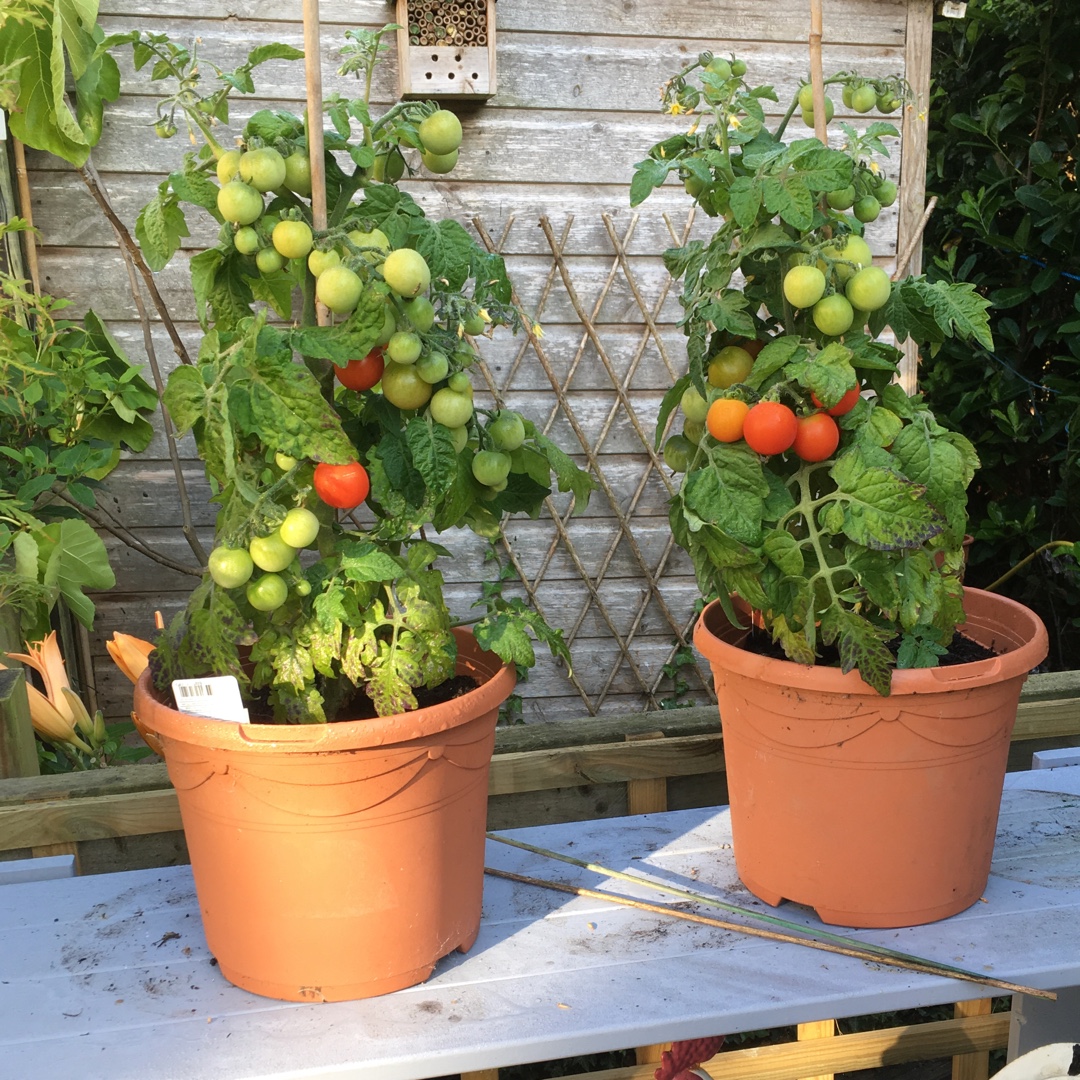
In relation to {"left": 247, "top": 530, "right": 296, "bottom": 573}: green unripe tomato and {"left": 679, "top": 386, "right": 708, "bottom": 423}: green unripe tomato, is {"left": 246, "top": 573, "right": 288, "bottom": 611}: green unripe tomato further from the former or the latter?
{"left": 679, "top": 386, "right": 708, "bottom": 423}: green unripe tomato

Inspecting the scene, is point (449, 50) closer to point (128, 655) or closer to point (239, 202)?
point (128, 655)

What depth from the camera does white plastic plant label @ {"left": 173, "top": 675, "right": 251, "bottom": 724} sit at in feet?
3.01

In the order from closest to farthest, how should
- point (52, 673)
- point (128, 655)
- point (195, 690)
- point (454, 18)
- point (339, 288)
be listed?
point (339, 288)
point (195, 690)
point (128, 655)
point (52, 673)
point (454, 18)

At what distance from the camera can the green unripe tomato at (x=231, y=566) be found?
866mm

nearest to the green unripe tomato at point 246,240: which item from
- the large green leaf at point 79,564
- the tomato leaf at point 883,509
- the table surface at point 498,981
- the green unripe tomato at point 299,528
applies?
the green unripe tomato at point 299,528

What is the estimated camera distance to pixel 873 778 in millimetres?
1002

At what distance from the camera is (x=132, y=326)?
244 centimetres

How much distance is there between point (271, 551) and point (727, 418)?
1.38 feet

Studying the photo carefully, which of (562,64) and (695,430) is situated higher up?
(562,64)

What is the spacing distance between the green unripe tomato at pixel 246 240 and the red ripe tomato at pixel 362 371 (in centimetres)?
12

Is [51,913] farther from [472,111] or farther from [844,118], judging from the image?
[844,118]

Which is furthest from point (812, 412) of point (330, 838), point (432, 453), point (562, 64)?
point (562, 64)

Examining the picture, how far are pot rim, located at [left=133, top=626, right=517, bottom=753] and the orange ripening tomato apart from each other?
0.31 metres

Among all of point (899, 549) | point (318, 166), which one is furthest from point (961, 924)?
point (318, 166)
